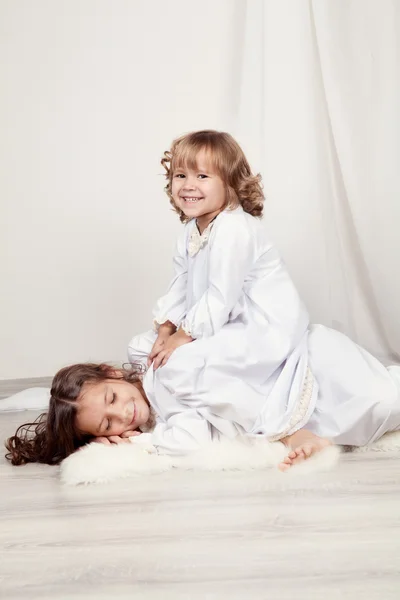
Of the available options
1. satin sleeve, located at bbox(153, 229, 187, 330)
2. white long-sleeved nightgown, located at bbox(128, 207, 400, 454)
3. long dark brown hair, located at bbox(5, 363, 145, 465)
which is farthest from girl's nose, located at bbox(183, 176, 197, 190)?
long dark brown hair, located at bbox(5, 363, 145, 465)

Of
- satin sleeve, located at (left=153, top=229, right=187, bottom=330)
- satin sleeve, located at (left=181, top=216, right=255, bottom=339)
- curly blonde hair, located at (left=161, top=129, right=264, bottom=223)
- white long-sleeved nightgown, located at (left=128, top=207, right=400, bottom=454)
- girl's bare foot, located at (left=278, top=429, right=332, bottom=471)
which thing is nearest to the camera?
girl's bare foot, located at (left=278, top=429, right=332, bottom=471)

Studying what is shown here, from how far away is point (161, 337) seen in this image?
2.16m

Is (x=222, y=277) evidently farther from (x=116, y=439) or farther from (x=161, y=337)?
(x=116, y=439)

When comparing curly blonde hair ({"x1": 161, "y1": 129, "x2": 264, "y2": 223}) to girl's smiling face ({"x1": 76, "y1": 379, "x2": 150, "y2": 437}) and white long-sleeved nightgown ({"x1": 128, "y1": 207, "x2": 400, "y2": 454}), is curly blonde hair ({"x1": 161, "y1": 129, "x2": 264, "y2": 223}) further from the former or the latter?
girl's smiling face ({"x1": 76, "y1": 379, "x2": 150, "y2": 437})

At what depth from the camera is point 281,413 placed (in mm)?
1873

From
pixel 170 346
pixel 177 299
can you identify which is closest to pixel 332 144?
pixel 177 299

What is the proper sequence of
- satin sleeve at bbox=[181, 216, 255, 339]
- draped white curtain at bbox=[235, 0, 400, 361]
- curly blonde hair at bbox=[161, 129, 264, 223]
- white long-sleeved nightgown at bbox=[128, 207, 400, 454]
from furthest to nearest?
draped white curtain at bbox=[235, 0, 400, 361] < curly blonde hair at bbox=[161, 129, 264, 223] < satin sleeve at bbox=[181, 216, 255, 339] < white long-sleeved nightgown at bbox=[128, 207, 400, 454]

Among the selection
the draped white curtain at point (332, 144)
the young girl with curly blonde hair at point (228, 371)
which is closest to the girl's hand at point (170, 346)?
the young girl with curly blonde hair at point (228, 371)

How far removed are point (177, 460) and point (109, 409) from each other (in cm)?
25

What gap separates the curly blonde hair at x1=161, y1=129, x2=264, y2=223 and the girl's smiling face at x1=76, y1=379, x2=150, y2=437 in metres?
0.62

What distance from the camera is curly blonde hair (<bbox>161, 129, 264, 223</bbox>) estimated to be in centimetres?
208

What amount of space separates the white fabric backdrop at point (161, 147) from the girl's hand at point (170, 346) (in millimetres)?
1041

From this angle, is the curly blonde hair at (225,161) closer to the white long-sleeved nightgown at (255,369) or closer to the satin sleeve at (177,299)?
the white long-sleeved nightgown at (255,369)

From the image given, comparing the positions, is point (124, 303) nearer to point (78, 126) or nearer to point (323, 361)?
point (78, 126)
